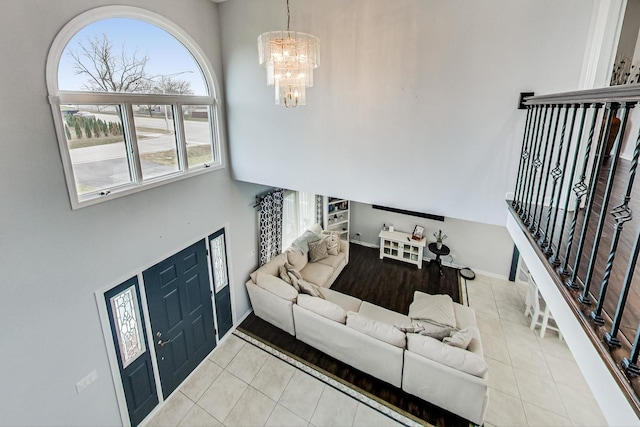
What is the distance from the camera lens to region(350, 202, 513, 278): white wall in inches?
283

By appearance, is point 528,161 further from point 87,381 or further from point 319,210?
point 319,210

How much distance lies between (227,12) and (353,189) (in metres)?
3.08

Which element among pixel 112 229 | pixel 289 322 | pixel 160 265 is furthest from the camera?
pixel 289 322

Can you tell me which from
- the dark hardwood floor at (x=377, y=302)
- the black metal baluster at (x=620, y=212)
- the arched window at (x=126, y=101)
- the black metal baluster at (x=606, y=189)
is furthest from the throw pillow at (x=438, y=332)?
the arched window at (x=126, y=101)

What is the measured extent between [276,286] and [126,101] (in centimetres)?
353

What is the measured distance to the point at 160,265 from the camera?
3.97 m

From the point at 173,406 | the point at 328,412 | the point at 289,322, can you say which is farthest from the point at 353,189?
the point at 173,406

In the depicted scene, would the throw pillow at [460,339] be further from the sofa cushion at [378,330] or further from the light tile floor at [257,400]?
the light tile floor at [257,400]

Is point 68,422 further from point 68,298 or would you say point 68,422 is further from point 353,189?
point 353,189

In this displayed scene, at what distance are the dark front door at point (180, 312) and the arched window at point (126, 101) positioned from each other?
1244 mm

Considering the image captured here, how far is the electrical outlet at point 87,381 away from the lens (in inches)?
125

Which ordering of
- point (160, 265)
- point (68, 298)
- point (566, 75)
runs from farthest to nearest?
point (160, 265), point (68, 298), point (566, 75)

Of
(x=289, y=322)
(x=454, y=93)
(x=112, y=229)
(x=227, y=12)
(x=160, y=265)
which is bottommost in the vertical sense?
(x=289, y=322)

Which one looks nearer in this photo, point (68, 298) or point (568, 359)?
point (68, 298)
